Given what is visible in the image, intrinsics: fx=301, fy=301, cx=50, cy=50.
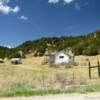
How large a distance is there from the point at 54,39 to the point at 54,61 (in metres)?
60.9

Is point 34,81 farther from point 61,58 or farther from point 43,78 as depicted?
point 61,58

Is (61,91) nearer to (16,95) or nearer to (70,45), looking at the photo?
(16,95)

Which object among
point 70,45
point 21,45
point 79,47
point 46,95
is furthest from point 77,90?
point 21,45

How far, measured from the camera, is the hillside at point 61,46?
99.9m

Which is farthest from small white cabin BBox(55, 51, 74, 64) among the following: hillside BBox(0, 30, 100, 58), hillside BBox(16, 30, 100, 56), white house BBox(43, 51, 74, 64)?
hillside BBox(16, 30, 100, 56)

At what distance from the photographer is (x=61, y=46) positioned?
395ft

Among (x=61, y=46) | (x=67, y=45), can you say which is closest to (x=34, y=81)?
(x=67, y=45)

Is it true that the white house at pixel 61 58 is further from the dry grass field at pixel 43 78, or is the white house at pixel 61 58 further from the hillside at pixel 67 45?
the dry grass field at pixel 43 78

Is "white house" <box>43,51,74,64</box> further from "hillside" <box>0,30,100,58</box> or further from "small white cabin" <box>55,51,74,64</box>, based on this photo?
"hillside" <box>0,30,100,58</box>

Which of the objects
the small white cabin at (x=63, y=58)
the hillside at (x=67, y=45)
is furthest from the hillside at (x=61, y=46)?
the small white cabin at (x=63, y=58)

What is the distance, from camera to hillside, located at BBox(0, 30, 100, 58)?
99.9 metres

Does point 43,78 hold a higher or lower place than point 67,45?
lower

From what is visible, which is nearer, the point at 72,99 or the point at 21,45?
the point at 72,99

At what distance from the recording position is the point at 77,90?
65.5 feet
